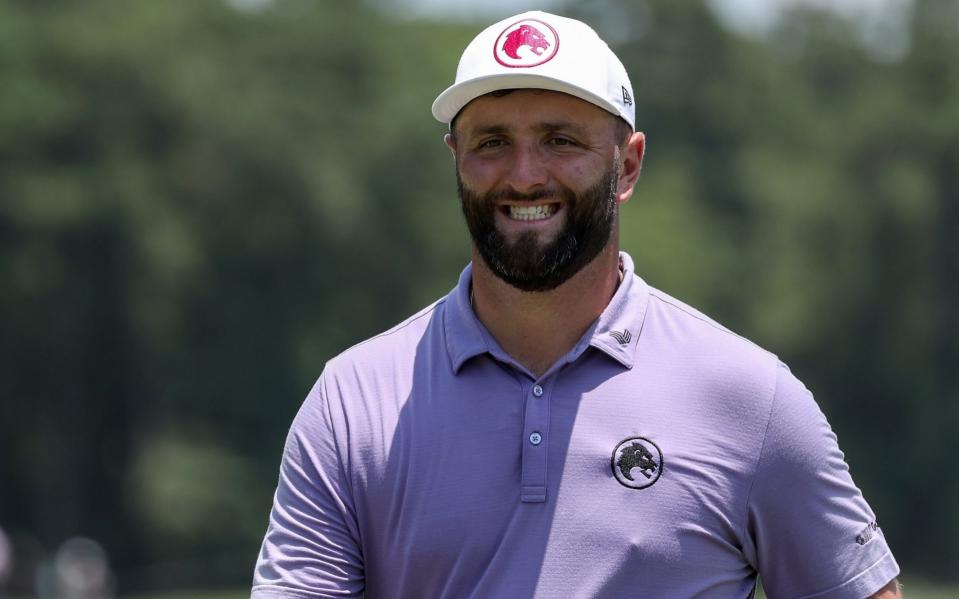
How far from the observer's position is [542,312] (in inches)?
148

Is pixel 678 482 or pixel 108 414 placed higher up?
pixel 678 482

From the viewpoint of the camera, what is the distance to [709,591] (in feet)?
11.6

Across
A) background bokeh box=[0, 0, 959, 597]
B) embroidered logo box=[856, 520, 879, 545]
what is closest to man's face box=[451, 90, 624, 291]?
embroidered logo box=[856, 520, 879, 545]

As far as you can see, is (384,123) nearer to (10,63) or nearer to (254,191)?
(254,191)

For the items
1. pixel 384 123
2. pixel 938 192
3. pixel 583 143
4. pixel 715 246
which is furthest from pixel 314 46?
pixel 583 143

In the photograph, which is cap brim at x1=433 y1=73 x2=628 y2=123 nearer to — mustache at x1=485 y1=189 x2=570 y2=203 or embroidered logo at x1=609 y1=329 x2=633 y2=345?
mustache at x1=485 y1=189 x2=570 y2=203

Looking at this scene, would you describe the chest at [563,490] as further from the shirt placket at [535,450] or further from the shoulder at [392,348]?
the shoulder at [392,348]

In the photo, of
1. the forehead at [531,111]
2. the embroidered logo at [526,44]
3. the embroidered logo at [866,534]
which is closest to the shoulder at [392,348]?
the forehead at [531,111]

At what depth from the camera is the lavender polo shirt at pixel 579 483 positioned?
3521mm

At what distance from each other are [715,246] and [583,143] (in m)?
56.1

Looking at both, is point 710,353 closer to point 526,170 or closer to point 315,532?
point 526,170

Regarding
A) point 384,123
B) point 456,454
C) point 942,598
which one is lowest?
point 942,598

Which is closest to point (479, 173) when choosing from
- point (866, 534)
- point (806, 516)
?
point (806, 516)

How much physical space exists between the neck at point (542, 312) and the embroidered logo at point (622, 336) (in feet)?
0.24
